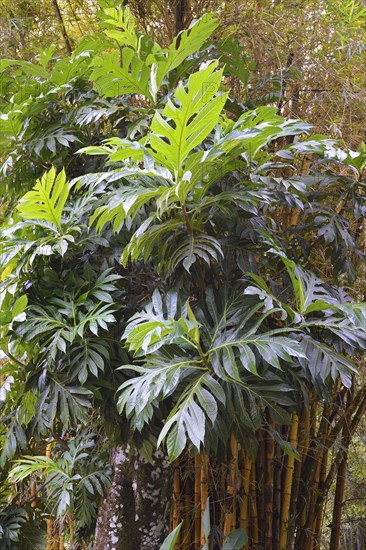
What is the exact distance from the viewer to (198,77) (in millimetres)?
1089

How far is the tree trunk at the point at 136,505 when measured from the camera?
1540 mm

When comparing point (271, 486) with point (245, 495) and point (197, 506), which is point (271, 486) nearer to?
point (245, 495)

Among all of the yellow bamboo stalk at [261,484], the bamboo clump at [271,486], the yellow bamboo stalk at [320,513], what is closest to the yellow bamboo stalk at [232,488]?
the bamboo clump at [271,486]

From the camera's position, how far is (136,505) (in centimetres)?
155

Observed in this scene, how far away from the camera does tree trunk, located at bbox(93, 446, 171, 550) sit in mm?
1540

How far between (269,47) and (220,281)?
0.87 meters

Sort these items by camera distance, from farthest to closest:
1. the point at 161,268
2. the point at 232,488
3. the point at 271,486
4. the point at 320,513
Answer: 1. the point at 320,513
2. the point at 271,486
3. the point at 232,488
4. the point at 161,268

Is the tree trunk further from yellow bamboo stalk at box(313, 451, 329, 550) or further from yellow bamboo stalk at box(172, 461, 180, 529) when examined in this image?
yellow bamboo stalk at box(313, 451, 329, 550)

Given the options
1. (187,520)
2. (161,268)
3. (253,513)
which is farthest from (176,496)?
(161,268)

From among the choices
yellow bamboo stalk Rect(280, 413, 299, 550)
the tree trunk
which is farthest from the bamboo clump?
the tree trunk

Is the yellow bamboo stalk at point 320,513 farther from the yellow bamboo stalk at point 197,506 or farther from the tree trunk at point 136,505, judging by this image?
the tree trunk at point 136,505

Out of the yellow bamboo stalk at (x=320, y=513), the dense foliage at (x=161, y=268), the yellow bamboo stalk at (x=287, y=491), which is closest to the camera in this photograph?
the dense foliage at (x=161, y=268)

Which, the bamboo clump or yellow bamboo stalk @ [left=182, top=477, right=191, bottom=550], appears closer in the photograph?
the bamboo clump

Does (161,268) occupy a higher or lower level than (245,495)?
higher
